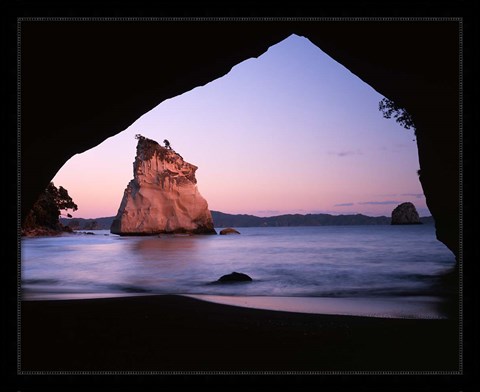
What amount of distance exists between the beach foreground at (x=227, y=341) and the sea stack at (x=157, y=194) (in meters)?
43.0

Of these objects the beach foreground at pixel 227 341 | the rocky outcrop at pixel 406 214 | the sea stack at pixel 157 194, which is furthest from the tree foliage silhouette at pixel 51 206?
the rocky outcrop at pixel 406 214

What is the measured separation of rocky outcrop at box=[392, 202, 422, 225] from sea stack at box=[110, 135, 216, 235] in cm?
8962

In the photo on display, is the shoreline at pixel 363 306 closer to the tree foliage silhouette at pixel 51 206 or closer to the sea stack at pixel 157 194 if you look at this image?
the sea stack at pixel 157 194

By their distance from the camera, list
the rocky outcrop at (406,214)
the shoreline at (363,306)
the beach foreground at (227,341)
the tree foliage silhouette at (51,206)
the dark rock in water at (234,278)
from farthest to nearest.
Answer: the rocky outcrop at (406,214) → the tree foliage silhouette at (51,206) → the dark rock in water at (234,278) → the shoreline at (363,306) → the beach foreground at (227,341)

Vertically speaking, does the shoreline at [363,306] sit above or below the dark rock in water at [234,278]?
above

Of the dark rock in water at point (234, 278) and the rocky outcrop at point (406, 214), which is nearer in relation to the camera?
the dark rock in water at point (234, 278)

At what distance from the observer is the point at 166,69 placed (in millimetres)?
6332

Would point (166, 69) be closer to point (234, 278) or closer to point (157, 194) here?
point (234, 278)

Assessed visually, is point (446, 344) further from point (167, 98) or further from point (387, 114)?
point (387, 114)

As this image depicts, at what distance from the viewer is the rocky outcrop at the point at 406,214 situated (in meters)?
114

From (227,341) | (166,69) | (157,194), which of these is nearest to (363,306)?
(227,341)

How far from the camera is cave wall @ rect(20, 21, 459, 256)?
17.2 feet

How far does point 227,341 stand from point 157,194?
45487mm

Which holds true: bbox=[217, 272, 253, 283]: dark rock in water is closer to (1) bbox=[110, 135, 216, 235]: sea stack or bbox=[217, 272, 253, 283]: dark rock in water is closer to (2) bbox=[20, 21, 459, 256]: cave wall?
(2) bbox=[20, 21, 459, 256]: cave wall
